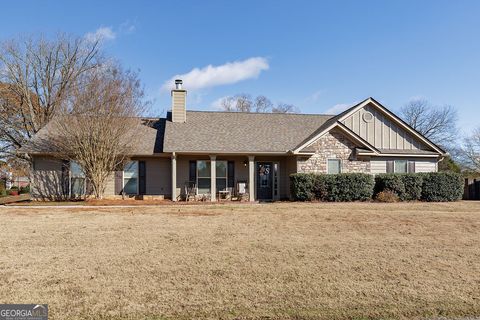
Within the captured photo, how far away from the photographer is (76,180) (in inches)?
680

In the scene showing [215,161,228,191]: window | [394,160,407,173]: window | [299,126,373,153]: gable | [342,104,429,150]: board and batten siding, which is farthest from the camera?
[342,104,429,150]: board and batten siding

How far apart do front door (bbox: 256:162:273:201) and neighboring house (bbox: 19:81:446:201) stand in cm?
5

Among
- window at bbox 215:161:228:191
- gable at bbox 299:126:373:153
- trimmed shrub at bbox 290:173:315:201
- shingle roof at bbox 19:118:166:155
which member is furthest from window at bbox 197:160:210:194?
gable at bbox 299:126:373:153

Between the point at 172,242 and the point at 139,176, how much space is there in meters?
11.2

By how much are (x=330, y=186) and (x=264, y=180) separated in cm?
396

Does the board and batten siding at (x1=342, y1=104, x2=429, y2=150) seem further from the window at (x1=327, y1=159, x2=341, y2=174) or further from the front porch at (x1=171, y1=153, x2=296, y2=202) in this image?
the front porch at (x1=171, y1=153, x2=296, y2=202)

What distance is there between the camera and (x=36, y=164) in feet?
56.3

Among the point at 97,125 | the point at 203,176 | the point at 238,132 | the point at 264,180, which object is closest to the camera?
the point at 97,125

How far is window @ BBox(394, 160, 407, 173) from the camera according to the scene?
19016mm

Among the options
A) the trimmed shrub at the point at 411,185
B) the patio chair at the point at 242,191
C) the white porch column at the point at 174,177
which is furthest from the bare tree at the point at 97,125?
the trimmed shrub at the point at 411,185

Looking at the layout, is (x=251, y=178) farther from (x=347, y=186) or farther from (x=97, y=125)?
(x=97, y=125)

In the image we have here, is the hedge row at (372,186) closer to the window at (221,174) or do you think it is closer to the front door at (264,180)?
the front door at (264,180)

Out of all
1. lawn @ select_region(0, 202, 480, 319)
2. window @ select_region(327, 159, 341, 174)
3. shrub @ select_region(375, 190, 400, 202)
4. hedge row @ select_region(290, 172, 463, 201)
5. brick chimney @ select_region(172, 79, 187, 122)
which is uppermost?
brick chimney @ select_region(172, 79, 187, 122)

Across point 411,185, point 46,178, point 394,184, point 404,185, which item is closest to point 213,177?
point 46,178
